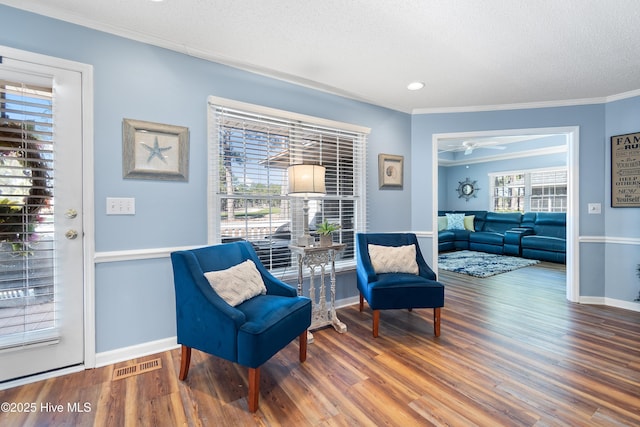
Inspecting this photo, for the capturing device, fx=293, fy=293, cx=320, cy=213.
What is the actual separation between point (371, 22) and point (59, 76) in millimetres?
2149

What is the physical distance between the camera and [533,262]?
18.7 ft

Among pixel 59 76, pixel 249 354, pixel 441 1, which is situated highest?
pixel 441 1

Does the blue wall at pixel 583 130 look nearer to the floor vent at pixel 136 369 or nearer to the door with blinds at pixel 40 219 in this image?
the floor vent at pixel 136 369

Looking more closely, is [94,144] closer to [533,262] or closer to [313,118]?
[313,118]

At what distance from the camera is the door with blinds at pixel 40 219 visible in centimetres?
184

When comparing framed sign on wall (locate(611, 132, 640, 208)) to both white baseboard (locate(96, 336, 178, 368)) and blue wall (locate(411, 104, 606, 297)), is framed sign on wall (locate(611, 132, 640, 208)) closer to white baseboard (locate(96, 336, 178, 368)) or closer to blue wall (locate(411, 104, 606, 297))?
blue wall (locate(411, 104, 606, 297))

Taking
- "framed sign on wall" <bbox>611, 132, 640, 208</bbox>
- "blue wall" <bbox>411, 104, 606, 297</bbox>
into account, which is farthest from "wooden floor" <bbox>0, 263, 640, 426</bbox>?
"framed sign on wall" <bbox>611, 132, 640, 208</bbox>

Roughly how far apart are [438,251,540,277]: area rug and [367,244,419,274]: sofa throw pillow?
2.45 m

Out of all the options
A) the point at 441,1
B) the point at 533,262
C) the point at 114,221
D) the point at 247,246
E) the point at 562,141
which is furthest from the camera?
the point at 562,141

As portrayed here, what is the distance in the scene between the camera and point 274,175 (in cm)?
286

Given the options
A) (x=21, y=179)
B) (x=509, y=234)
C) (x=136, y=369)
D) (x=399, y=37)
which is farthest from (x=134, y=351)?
(x=509, y=234)

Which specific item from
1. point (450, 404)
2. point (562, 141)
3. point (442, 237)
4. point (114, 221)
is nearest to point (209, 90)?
point (114, 221)

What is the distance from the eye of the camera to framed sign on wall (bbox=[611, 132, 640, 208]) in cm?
325

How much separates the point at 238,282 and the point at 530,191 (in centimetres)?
758
